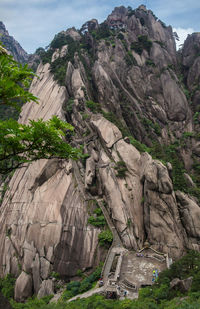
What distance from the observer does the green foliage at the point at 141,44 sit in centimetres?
5153

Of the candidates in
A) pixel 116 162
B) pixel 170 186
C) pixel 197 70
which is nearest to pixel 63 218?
pixel 116 162

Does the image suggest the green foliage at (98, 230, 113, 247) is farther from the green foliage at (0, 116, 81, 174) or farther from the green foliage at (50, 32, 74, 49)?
the green foliage at (50, 32, 74, 49)

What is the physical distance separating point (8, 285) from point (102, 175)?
1604 centimetres

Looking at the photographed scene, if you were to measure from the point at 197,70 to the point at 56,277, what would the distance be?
168ft

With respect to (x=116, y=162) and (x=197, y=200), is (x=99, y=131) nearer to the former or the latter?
(x=116, y=162)

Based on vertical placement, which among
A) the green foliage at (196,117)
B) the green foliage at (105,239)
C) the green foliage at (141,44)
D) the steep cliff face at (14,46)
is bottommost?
the green foliage at (105,239)

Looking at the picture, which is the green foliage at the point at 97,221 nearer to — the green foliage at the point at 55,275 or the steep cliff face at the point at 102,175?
the steep cliff face at the point at 102,175

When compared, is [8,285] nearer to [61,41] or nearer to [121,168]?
[121,168]

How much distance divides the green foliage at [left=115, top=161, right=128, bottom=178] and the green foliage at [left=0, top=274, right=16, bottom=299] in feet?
56.2

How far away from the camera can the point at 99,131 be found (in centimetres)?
3127

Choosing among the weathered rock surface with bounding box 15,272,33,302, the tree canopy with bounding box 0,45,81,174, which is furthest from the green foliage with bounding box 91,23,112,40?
the tree canopy with bounding box 0,45,81,174

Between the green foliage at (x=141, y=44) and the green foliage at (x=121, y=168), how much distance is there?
3604 centimetres

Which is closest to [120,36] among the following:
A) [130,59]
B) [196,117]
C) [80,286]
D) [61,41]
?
[130,59]

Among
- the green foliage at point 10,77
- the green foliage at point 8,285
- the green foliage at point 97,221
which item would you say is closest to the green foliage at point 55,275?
the green foliage at point 8,285
